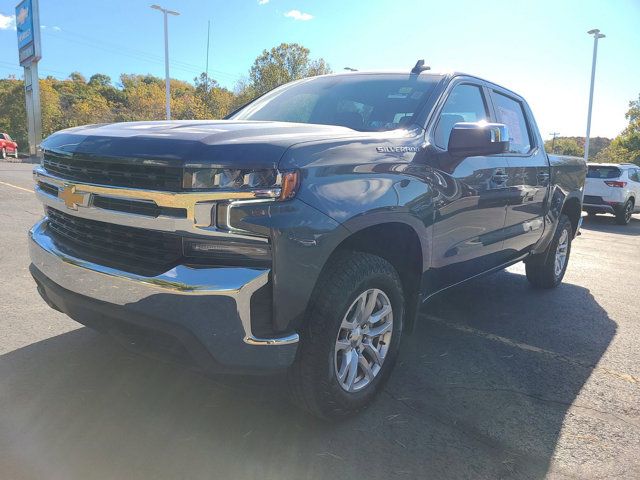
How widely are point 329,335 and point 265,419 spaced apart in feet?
2.15

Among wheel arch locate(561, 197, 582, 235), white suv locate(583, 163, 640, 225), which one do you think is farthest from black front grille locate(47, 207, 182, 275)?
white suv locate(583, 163, 640, 225)

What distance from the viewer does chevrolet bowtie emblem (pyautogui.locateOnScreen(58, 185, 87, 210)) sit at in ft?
7.96

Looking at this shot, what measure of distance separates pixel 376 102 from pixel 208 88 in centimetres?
4997

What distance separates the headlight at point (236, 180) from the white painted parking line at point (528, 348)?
8.51 ft

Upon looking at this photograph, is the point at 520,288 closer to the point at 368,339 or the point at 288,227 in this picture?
the point at 368,339

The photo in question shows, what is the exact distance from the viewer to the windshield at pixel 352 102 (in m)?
3.25

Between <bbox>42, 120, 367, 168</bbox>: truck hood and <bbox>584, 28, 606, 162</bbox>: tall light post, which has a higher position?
<bbox>584, 28, 606, 162</bbox>: tall light post

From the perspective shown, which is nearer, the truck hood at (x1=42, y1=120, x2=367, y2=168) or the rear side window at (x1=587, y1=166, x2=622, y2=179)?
the truck hood at (x1=42, y1=120, x2=367, y2=168)

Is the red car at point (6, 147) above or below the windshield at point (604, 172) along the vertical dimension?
above

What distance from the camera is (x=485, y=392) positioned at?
3.09 metres

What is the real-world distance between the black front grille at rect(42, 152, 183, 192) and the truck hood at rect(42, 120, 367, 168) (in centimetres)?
4

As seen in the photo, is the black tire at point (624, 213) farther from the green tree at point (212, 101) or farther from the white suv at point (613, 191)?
the green tree at point (212, 101)

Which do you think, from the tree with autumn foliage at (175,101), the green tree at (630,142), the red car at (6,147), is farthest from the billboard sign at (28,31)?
the green tree at (630,142)

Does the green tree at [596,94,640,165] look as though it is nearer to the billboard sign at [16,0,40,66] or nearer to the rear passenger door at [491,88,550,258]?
the rear passenger door at [491,88,550,258]
